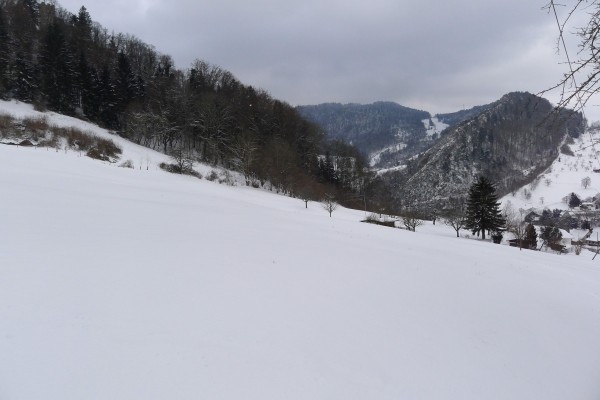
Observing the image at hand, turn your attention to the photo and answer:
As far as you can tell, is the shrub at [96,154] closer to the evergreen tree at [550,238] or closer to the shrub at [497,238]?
the shrub at [497,238]

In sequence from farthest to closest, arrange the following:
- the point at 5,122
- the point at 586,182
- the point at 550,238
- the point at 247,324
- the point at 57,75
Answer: the point at 586,182 < the point at 550,238 < the point at 57,75 < the point at 5,122 < the point at 247,324

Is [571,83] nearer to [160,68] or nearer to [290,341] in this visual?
[290,341]

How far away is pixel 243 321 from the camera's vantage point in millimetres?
4664

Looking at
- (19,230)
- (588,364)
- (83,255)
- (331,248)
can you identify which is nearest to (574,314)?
(588,364)

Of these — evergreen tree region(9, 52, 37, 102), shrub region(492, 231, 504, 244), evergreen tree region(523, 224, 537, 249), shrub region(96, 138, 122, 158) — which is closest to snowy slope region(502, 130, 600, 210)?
evergreen tree region(523, 224, 537, 249)

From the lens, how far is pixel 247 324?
4.61 metres

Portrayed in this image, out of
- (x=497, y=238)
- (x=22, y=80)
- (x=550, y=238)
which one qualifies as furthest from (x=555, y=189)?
(x=22, y=80)

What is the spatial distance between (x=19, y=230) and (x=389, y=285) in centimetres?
811

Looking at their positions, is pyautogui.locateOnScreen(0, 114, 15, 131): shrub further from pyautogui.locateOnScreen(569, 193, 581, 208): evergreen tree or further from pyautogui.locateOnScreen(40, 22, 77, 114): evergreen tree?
pyautogui.locateOnScreen(569, 193, 581, 208): evergreen tree

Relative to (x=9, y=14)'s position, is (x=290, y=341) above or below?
below

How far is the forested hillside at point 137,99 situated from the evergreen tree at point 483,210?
20.7m

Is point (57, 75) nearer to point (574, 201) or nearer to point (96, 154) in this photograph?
point (96, 154)

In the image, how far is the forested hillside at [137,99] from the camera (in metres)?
44.4

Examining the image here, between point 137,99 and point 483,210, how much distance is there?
181 feet
